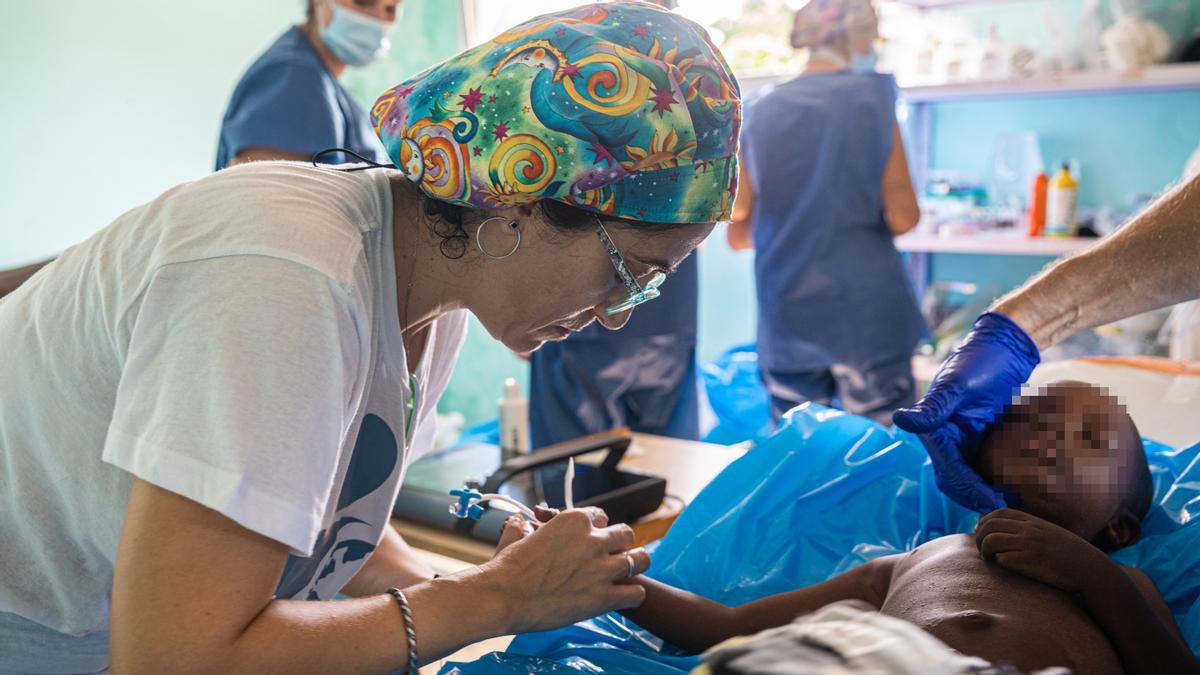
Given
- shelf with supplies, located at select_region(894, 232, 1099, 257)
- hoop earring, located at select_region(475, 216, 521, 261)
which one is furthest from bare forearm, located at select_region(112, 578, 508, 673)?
shelf with supplies, located at select_region(894, 232, 1099, 257)

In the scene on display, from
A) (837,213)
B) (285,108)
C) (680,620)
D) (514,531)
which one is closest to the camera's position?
(514,531)

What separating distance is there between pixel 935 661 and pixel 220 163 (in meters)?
2.57

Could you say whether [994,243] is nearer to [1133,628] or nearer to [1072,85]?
[1072,85]

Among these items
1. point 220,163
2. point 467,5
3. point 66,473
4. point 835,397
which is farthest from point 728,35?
point 66,473

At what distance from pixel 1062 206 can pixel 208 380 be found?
3408 millimetres

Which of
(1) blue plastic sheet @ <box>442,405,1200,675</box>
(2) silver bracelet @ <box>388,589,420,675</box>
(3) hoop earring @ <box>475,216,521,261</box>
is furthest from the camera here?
(1) blue plastic sheet @ <box>442,405,1200,675</box>

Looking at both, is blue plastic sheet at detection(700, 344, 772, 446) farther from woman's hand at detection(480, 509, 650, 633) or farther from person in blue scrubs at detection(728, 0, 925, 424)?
woman's hand at detection(480, 509, 650, 633)

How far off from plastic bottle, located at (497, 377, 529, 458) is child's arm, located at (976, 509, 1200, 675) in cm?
109

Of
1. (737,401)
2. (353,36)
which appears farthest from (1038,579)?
(353,36)

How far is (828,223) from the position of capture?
122 inches

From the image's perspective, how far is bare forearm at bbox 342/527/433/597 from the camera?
1385 mm

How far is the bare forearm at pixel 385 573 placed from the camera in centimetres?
138

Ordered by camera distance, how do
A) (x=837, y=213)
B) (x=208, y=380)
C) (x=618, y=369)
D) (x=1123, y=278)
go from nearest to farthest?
(x=208, y=380) → (x=1123, y=278) → (x=618, y=369) → (x=837, y=213)

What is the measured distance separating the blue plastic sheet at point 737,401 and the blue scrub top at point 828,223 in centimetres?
27
